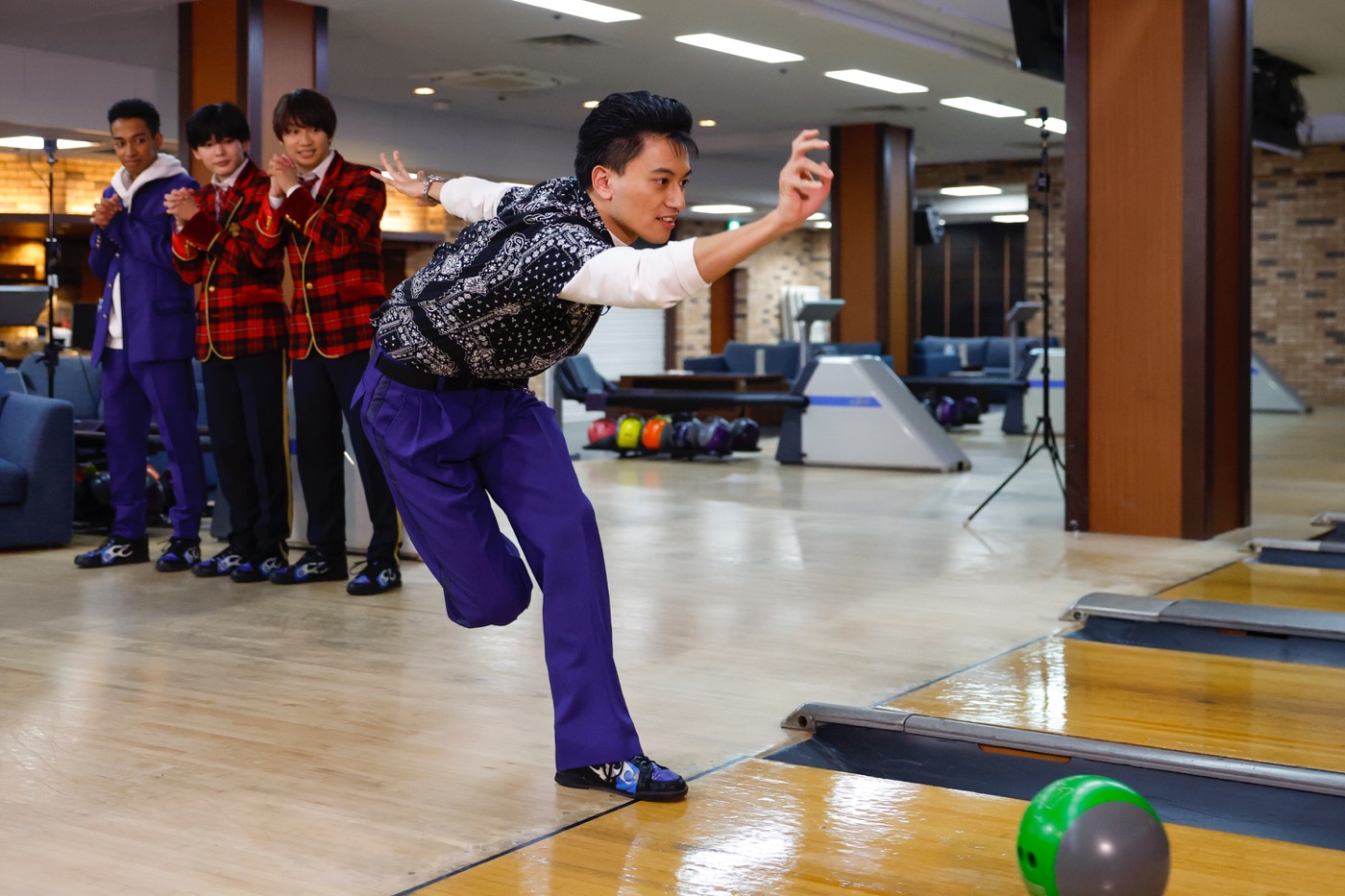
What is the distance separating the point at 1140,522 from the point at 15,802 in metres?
4.77

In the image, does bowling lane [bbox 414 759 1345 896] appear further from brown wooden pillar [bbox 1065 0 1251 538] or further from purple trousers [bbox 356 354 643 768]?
brown wooden pillar [bbox 1065 0 1251 538]

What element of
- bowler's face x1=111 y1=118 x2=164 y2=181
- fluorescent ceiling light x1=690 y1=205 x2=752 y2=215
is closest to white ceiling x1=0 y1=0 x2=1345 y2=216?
fluorescent ceiling light x1=690 y1=205 x2=752 y2=215

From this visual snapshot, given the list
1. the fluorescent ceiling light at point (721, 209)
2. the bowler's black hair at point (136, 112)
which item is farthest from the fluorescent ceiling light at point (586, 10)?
the fluorescent ceiling light at point (721, 209)

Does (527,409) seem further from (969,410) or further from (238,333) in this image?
(969,410)

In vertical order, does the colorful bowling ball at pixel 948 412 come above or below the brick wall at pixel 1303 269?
below

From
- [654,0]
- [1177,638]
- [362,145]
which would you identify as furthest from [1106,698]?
[362,145]

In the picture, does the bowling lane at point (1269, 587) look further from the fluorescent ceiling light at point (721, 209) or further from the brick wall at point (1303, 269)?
the fluorescent ceiling light at point (721, 209)

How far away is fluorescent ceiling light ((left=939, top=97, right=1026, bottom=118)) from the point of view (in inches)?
506

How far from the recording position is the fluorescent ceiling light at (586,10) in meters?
8.70

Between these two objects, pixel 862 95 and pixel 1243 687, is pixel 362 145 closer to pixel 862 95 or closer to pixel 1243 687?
pixel 862 95

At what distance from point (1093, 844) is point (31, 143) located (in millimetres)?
12575

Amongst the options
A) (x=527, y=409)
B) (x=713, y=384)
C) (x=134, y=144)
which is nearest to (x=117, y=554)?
(x=134, y=144)

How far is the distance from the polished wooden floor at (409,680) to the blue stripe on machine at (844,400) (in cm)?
272

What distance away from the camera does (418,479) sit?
2.53 metres
